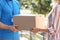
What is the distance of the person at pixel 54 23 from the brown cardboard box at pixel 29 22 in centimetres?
13

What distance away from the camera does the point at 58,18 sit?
1.80 m

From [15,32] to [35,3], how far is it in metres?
1.58

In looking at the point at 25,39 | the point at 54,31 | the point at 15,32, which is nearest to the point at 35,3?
the point at 25,39

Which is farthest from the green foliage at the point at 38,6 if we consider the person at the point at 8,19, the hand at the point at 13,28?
the hand at the point at 13,28

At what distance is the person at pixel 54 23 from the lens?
1809 millimetres

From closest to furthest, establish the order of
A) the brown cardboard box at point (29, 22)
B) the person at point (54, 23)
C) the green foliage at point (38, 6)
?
the person at point (54, 23) < the brown cardboard box at point (29, 22) < the green foliage at point (38, 6)

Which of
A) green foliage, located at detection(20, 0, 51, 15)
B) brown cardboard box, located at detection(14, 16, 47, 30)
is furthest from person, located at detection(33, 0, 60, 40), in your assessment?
green foliage, located at detection(20, 0, 51, 15)

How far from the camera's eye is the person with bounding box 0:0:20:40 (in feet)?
7.07

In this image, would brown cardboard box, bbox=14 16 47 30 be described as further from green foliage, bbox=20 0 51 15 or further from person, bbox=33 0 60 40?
green foliage, bbox=20 0 51 15

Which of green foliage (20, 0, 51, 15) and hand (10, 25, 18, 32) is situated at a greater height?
green foliage (20, 0, 51, 15)

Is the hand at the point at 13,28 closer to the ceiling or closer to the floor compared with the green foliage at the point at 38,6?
closer to the floor

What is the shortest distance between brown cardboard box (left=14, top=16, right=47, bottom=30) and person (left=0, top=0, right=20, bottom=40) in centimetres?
9

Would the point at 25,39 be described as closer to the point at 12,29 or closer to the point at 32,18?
the point at 12,29

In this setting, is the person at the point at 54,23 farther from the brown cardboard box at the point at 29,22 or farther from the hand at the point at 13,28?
the hand at the point at 13,28
